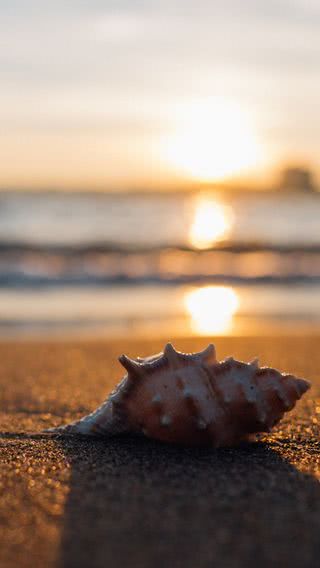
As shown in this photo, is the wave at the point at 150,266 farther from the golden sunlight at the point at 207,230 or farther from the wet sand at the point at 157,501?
the wet sand at the point at 157,501

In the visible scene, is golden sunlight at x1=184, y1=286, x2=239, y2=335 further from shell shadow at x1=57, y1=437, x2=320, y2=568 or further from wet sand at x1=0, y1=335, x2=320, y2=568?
shell shadow at x1=57, y1=437, x2=320, y2=568

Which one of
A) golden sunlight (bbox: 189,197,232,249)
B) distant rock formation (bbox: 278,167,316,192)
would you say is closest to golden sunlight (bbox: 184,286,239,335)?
golden sunlight (bbox: 189,197,232,249)

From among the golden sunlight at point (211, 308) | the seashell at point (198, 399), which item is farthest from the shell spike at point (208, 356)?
the golden sunlight at point (211, 308)

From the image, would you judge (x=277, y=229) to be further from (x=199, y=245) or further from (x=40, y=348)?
(x=40, y=348)

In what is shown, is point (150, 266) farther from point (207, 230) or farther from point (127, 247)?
point (207, 230)

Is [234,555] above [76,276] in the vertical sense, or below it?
below

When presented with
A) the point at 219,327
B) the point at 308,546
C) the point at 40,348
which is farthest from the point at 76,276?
the point at 308,546
